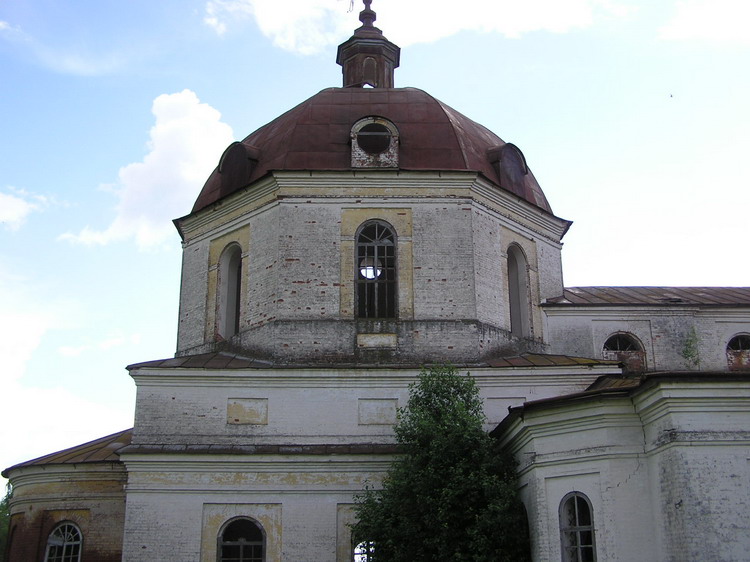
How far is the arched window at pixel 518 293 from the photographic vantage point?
1983 centimetres

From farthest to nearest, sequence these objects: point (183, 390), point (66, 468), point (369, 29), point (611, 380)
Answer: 1. point (369, 29)
2. point (66, 468)
3. point (183, 390)
4. point (611, 380)

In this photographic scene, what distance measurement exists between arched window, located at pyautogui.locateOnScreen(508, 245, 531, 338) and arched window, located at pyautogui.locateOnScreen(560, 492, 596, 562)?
606 cm

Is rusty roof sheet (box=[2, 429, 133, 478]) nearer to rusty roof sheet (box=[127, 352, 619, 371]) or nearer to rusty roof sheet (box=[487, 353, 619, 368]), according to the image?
rusty roof sheet (box=[127, 352, 619, 371])

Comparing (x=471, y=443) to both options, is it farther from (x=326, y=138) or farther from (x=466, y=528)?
(x=326, y=138)

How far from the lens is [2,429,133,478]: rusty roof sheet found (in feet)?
63.0

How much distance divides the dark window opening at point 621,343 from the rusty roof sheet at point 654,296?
0.74 meters

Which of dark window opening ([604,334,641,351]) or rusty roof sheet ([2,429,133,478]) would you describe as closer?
rusty roof sheet ([2,429,133,478])

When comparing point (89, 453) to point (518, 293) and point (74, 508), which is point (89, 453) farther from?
point (518, 293)

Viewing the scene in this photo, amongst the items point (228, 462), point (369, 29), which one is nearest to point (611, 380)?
point (228, 462)

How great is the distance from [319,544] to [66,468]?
6.21 m

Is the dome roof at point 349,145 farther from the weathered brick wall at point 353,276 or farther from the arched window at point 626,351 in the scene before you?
the arched window at point 626,351

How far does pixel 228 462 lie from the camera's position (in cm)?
1678

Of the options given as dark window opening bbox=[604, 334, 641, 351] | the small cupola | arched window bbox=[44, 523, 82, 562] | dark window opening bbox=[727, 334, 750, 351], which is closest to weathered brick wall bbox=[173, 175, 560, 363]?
dark window opening bbox=[604, 334, 641, 351]

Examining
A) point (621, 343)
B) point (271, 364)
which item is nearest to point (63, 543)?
point (271, 364)
